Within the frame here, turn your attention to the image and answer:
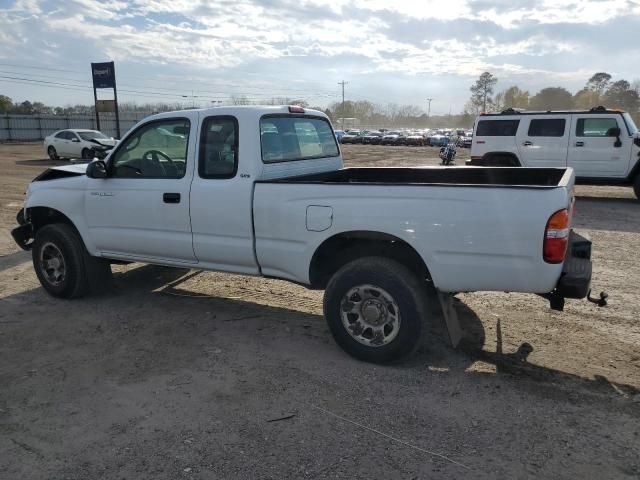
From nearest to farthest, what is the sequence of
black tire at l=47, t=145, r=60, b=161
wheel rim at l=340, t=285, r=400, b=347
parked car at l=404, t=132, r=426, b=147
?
wheel rim at l=340, t=285, r=400, b=347, black tire at l=47, t=145, r=60, b=161, parked car at l=404, t=132, r=426, b=147

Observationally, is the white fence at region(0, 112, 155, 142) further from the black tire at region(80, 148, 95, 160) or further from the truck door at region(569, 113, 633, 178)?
the truck door at region(569, 113, 633, 178)

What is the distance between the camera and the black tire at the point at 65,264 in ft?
18.0

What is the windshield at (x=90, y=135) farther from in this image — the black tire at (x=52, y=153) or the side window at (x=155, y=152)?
the side window at (x=155, y=152)

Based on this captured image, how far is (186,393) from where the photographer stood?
12.0ft

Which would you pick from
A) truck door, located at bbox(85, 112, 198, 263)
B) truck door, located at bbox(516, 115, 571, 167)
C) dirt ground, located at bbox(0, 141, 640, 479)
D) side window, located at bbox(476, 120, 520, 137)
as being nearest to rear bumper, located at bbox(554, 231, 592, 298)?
dirt ground, located at bbox(0, 141, 640, 479)

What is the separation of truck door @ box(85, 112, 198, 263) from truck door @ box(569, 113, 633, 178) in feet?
37.1

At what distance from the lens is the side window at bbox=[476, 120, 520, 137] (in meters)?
13.7

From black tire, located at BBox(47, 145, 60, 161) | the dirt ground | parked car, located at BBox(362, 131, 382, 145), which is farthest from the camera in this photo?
parked car, located at BBox(362, 131, 382, 145)

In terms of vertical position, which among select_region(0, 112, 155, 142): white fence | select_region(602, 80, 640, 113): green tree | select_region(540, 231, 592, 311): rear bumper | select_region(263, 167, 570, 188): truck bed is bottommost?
select_region(540, 231, 592, 311): rear bumper

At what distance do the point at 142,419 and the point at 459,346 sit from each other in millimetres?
2590

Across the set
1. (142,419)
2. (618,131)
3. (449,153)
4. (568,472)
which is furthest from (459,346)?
(449,153)

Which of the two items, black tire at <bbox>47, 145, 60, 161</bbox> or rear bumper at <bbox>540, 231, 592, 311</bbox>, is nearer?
rear bumper at <bbox>540, 231, 592, 311</bbox>

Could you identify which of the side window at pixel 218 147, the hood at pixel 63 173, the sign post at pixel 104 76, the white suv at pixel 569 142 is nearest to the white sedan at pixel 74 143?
the sign post at pixel 104 76

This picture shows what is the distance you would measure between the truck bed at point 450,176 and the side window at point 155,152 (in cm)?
108
